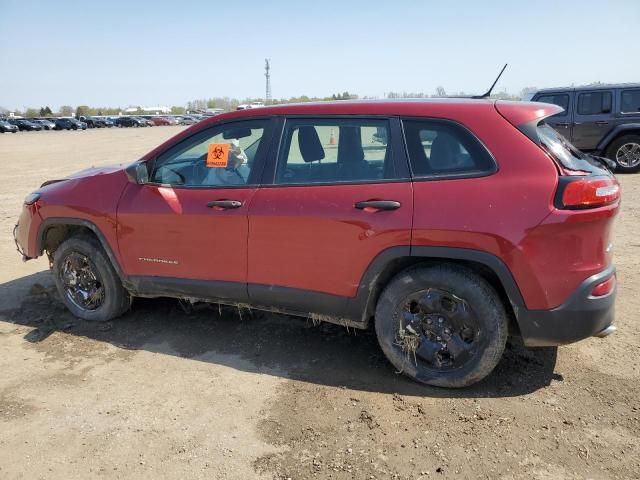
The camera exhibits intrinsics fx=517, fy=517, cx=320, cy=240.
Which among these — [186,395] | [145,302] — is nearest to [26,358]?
[145,302]

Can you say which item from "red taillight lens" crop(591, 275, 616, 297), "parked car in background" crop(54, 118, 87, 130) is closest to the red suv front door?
"red taillight lens" crop(591, 275, 616, 297)

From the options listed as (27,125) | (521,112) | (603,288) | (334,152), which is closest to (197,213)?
(334,152)

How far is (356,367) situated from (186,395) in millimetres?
1158

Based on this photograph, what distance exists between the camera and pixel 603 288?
9.80ft

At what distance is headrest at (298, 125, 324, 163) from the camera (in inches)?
141

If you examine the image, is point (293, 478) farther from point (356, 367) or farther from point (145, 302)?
point (145, 302)

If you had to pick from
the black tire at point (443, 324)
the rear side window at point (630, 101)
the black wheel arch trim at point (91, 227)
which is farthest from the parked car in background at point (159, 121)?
the black tire at point (443, 324)

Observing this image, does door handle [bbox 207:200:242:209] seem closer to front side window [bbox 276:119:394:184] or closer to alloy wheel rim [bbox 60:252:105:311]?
front side window [bbox 276:119:394:184]

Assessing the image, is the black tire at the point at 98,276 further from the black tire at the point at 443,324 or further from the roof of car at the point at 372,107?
the black tire at the point at 443,324

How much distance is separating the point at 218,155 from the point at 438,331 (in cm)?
200

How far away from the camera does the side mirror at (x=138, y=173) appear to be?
3.95m

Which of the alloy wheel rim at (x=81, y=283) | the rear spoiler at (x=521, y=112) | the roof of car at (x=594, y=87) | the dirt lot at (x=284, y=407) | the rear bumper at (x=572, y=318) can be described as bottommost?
the dirt lot at (x=284, y=407)

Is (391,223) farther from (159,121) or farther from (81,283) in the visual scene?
(159,121)

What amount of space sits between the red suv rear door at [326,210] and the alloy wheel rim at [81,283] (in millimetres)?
1626
